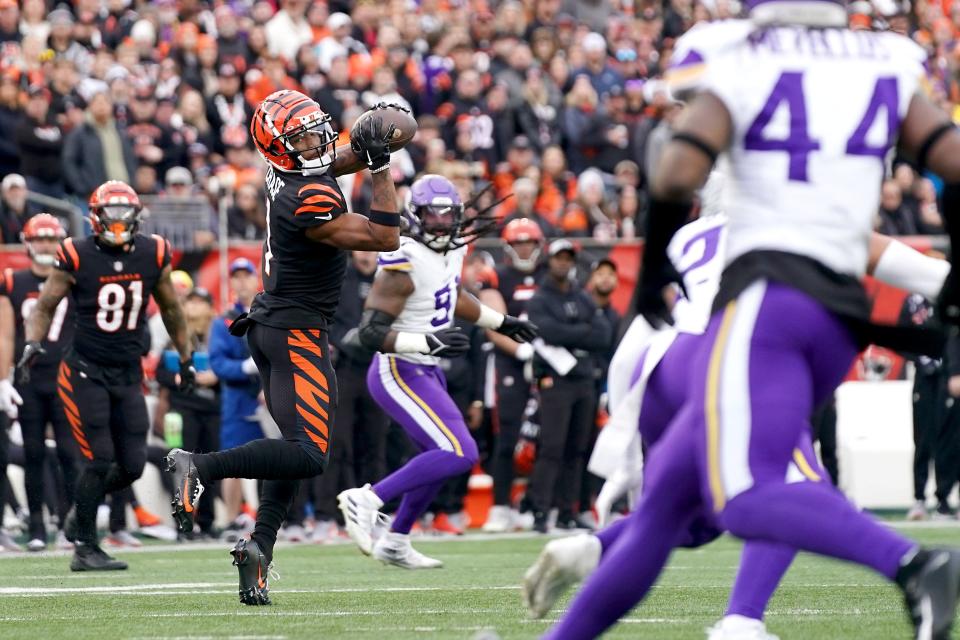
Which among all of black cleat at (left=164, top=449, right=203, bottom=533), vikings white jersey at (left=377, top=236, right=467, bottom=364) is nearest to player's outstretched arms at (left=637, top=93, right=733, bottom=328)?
black cleat at (left=164, top=449, right=203, bottom=533)

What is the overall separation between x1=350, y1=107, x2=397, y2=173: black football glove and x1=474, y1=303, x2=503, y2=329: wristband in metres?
2.29

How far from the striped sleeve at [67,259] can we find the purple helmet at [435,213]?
1.78 meters

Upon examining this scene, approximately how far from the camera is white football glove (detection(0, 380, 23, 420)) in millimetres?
10703

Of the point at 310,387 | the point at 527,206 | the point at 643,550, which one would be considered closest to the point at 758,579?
the point at 643,550

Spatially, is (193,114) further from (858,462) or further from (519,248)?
(858,462)

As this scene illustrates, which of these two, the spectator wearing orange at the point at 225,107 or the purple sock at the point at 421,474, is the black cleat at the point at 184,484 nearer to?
the purple sock at the point at 421,474

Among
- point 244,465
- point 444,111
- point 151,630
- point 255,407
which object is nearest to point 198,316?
point 255,407

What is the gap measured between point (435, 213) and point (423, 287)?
450 millimetres

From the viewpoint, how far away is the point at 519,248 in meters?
12.9

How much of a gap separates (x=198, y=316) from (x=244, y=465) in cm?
627

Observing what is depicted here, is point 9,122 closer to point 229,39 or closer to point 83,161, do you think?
point 83,161

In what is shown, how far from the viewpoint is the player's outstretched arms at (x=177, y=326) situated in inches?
349

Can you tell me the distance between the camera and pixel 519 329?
28.4 ft

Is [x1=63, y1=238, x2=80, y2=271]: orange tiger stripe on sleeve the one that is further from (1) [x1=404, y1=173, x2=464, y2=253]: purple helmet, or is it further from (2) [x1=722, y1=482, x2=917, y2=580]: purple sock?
(2) [x1=722, y1=482, x2=917, y2=580]: purple sock
